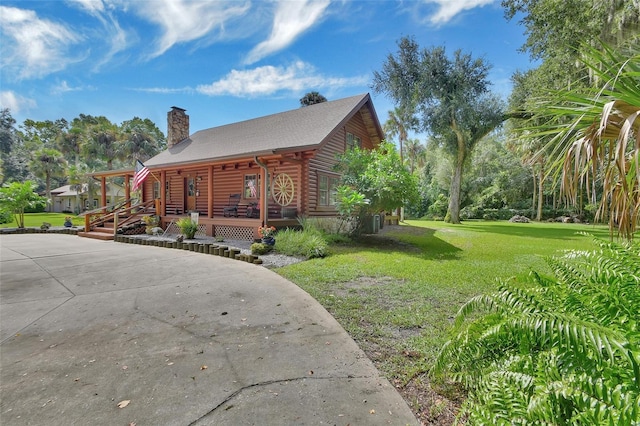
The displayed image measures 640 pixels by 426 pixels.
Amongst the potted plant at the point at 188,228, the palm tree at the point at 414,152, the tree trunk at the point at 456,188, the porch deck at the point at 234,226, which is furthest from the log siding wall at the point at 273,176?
the palm tree at the point at 414,152

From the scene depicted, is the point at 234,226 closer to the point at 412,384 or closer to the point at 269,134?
the point at 269,134

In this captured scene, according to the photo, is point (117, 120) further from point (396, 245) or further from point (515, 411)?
point (515, 411)

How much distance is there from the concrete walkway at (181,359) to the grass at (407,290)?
22 centimetres

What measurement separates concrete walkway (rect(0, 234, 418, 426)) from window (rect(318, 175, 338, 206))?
7.51 metres

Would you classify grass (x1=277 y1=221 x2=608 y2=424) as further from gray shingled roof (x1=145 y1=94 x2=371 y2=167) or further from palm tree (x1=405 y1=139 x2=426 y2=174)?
palm tree (x1=405 y1=139 x2=426 y2=174)

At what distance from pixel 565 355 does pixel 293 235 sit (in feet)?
23.9

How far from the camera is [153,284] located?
16.7 feet

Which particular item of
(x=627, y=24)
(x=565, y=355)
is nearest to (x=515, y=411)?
(x=565, y=355)

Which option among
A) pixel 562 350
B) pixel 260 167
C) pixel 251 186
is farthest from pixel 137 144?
pixel 562 350

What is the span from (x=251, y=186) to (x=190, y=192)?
4.83m

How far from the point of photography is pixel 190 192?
15125 mm

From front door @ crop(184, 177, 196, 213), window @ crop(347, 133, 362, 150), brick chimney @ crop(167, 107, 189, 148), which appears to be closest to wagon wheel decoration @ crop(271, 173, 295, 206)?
window @ crop(347, 133, 362, 150)

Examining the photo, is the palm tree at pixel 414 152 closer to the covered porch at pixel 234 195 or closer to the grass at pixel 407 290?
the covered porch at pixel 234 195

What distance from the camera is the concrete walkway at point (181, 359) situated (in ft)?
6.35
